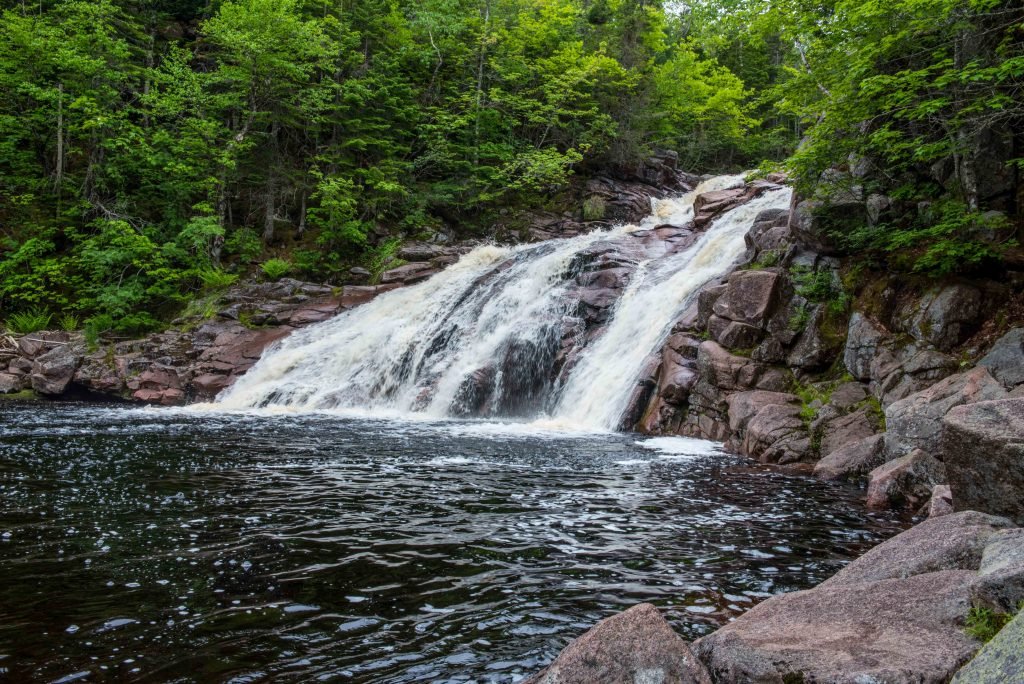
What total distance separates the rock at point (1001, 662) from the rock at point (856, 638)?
1.04 ft

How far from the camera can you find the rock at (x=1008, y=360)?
31.8 ft

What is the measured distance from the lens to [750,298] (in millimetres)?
15188

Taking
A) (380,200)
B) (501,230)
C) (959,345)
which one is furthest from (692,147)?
(959,345)

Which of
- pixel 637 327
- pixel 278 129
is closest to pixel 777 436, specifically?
pixel 637 327

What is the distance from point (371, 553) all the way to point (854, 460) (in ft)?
26.8

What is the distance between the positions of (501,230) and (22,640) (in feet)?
91.9

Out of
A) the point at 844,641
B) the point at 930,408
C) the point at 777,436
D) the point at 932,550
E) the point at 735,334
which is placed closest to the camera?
the point at 844,641

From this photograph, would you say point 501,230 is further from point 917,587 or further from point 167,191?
point 917,587

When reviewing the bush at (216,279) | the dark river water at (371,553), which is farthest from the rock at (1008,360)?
the bush at (216,279)

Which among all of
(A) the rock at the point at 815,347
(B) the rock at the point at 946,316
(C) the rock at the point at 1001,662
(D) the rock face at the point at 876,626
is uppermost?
(B) the rock at the point at 946,316

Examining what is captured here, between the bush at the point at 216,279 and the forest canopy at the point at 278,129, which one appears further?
the bush at the point at 216,279

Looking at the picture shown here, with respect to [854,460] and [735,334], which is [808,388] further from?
[854,460]

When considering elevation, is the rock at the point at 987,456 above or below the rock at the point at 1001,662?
above

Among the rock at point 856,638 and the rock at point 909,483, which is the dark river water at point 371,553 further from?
the rock at point 856,638
